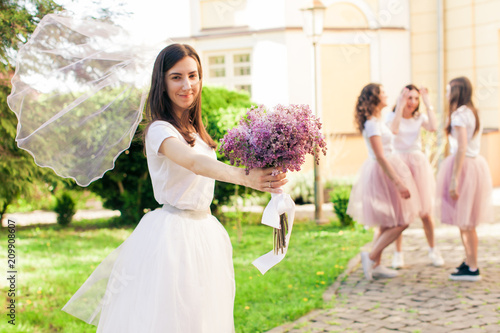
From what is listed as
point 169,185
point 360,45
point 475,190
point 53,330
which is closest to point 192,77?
point 169,185

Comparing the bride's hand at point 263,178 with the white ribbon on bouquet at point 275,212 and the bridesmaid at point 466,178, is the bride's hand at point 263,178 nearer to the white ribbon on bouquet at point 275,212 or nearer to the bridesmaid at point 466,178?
the white ribbon on bouquet at point 275,212

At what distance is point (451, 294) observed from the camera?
5.25 m

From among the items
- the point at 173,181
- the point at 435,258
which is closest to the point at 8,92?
the point at 173,181

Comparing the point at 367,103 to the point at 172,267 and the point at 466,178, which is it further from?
the point at 172,267

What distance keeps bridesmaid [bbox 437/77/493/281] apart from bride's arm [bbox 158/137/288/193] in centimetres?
380

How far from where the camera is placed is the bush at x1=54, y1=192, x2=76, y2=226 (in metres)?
10.5

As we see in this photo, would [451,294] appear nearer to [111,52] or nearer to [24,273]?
[111,52]

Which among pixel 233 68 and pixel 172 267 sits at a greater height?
pixel 233 68

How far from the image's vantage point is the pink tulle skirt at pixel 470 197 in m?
5.77

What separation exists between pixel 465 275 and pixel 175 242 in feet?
13.4

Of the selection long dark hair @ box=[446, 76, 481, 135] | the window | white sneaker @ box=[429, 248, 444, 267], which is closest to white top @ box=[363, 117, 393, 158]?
long dark hair @ box=[446, 76, 481, 135]

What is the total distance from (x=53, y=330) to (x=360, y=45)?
1185cm

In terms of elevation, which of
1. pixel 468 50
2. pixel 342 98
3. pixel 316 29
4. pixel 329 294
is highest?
pixel 468 50

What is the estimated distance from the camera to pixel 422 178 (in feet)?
20.3
